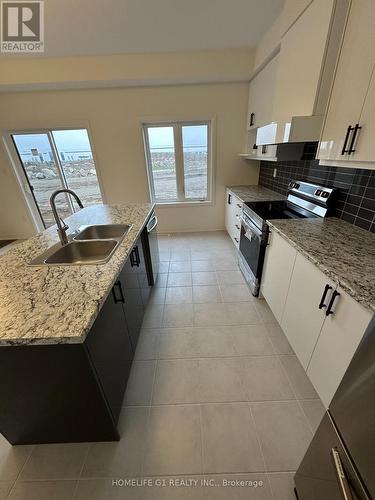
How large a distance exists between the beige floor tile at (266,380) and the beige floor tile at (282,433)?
48 mm

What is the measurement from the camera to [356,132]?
1.17 meters

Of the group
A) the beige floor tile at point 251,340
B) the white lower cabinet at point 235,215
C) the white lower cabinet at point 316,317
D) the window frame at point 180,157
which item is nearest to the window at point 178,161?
the window frame at point 180,157

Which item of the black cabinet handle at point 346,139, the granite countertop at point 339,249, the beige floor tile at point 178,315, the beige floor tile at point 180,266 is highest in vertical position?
the black cabinet handle at point 346,139

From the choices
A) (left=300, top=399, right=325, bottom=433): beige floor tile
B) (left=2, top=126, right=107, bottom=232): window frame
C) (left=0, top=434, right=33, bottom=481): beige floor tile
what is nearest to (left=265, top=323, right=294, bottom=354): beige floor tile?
(left=300, top=399, right=325, bottom=433): beige floor tile

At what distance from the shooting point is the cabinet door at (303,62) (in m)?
1.37

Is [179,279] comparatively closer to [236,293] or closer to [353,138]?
[236,293]

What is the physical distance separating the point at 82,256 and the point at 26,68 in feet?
9.73

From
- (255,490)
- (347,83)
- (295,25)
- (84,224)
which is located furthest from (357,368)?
(295,25)

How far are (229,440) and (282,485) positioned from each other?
30 centimetres

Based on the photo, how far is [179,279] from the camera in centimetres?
266

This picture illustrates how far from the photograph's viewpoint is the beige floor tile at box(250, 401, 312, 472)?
3.65ft

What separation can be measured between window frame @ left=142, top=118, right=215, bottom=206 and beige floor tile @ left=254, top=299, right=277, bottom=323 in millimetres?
2274

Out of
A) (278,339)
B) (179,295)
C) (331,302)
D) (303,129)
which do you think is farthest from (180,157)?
(331,302)

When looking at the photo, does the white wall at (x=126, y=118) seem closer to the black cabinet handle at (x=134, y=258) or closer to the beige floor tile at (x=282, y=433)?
the black cabinet handle at (x=134, y=258)
